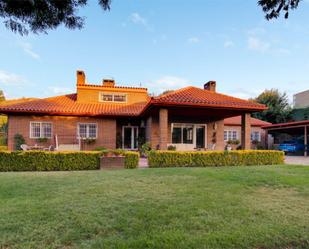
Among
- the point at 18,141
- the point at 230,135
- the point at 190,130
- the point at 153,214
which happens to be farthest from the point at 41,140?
the point at 230,135

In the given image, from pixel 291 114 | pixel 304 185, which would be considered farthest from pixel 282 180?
pixel 291 114

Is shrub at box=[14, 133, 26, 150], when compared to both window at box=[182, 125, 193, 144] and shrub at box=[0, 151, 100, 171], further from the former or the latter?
window at box=[182, 125, 193, 144]

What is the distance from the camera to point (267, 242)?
355 cm

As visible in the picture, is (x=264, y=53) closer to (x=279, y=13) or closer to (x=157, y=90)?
(x=279, y=13)

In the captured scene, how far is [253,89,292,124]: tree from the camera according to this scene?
34375 millimetres

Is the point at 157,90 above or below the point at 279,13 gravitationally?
above

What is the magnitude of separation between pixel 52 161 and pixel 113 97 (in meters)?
11.5

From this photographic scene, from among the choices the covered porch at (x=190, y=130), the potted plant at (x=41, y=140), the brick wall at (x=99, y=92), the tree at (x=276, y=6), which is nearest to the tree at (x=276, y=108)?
the covered porch at (x=190, y=130)

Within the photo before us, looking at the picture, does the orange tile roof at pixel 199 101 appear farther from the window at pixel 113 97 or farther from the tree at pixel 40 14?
the tree at pixel 40 14

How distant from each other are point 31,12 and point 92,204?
370cm

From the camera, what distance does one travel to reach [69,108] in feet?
61.5

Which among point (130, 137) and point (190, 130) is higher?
point (190, 130)

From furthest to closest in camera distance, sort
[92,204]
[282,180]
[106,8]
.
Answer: [282,180] < [92,204] < [106,8]

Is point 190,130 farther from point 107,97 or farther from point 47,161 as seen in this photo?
point 47,161
